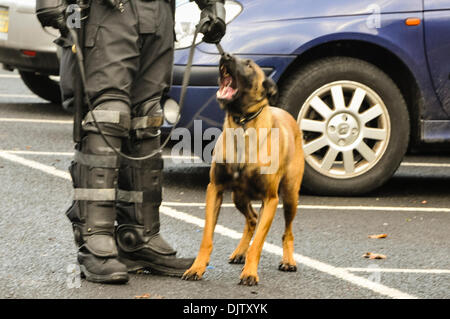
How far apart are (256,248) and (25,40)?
6.17 m

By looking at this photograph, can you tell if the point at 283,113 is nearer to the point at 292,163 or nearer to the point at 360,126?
the point at 292,163

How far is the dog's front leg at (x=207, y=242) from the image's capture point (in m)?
4.63

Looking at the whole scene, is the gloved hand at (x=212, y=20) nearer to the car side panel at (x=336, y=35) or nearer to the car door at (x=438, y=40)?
the car side panel at (x=336, y=35)

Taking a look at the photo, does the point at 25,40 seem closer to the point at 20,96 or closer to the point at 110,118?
the point at 20,96

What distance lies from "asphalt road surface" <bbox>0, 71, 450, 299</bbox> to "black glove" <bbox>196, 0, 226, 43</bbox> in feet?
3.83

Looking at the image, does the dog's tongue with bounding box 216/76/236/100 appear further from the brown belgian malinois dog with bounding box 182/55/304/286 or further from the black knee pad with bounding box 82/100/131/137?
the black knee pad with bounding box 82/100/131/137

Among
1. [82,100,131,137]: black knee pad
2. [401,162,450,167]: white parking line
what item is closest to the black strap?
[82,100,131,137]: black knee pad

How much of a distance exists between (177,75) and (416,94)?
1.67 meters

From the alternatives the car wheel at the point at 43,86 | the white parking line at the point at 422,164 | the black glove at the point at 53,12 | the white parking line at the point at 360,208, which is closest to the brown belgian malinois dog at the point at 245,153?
the black glove at the point at 53,12

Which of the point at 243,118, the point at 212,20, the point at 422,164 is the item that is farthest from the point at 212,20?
the point at 422,164

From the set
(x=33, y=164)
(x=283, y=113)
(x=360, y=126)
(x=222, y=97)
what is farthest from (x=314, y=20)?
(x=33, y=164)

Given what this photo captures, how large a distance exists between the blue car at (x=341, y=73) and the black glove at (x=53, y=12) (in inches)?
82.7

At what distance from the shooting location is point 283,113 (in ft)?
17.4

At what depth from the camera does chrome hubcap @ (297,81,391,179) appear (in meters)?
6.58
